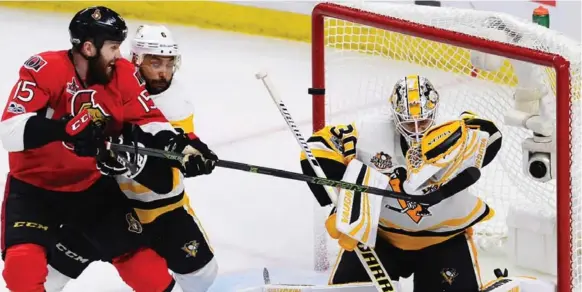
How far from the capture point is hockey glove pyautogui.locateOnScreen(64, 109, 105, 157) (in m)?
2.70

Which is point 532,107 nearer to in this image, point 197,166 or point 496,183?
point 496,183

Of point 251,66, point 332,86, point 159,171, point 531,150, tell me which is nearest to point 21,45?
point 251,66

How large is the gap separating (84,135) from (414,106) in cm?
74

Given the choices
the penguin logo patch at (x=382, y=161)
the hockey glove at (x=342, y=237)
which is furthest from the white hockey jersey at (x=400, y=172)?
the hockey glove at (x=342, y=237)

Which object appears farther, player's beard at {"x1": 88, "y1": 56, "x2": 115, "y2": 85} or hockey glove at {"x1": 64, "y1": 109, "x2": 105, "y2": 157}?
player's beard at {"x1": 88, "y1": 56, "x2": 115, "y2": 85}

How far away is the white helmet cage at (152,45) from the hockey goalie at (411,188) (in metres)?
0.41

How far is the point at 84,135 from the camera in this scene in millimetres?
2701

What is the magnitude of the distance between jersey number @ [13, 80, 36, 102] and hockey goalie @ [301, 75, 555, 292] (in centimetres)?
66

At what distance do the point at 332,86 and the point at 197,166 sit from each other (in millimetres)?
1063

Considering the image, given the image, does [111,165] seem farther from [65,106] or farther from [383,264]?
[383,264]

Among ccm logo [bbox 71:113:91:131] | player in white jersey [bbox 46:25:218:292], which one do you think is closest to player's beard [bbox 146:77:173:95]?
player in white jersey [bbox 46:25:218:292]

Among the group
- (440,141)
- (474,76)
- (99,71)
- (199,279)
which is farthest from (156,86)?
(474,76)

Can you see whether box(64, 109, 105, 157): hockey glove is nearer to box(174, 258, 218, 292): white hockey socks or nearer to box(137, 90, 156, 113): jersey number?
box(137, 90, 156, 113): jersey number

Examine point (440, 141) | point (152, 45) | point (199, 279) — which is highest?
point (152, 45)
